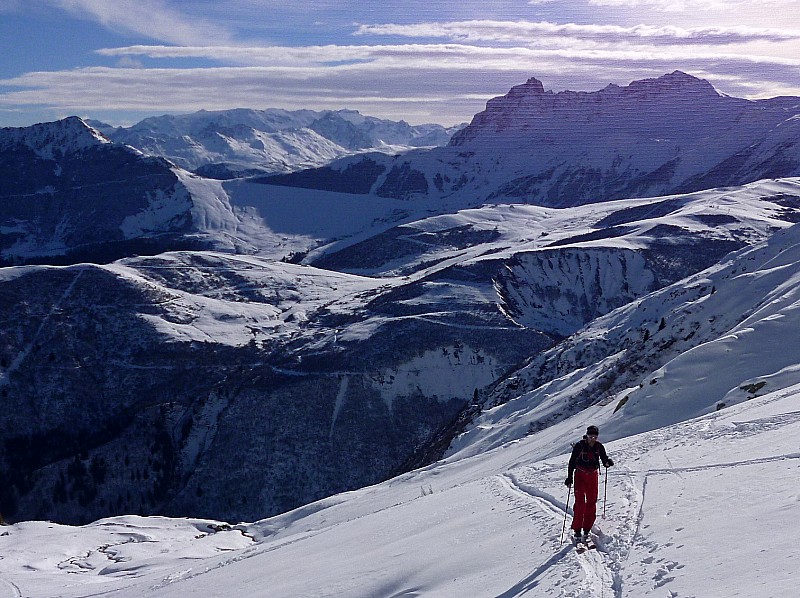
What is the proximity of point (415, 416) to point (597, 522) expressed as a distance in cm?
7595

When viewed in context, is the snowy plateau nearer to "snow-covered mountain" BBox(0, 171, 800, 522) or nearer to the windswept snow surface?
the windswept snow surface

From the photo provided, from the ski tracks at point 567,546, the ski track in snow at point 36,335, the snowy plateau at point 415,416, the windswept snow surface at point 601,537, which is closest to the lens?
the windswept snow surface at point 601,537

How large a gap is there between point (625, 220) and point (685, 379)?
16609cm

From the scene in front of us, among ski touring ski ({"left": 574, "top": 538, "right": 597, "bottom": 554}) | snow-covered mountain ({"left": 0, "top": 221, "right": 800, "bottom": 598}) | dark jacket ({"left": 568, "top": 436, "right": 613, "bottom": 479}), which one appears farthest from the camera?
dark jacket ({"left": 568, "top": 436, "right": 613, "bottom": 479})

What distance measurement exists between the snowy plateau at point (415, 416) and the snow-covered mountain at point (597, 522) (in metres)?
0.09

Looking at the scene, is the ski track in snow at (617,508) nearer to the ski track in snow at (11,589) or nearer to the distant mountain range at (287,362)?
the distant mountain range at (287,362)

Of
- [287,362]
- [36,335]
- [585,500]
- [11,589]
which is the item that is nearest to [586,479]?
[585,500]

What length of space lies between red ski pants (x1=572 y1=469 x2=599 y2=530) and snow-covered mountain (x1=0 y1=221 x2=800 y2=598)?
0.30 m

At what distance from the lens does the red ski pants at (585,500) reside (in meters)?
14.2

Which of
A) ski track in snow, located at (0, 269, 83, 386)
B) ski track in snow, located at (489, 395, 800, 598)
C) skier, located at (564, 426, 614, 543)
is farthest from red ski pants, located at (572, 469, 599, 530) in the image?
ski track in snow, located at (0, 269, 83, 386)

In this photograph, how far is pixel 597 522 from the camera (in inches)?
584

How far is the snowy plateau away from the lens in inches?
571

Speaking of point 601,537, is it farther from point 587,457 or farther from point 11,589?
point 11,589

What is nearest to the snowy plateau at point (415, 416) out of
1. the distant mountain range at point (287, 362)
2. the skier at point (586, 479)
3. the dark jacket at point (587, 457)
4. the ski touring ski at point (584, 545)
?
the ski touring ski at point (584, 545)
